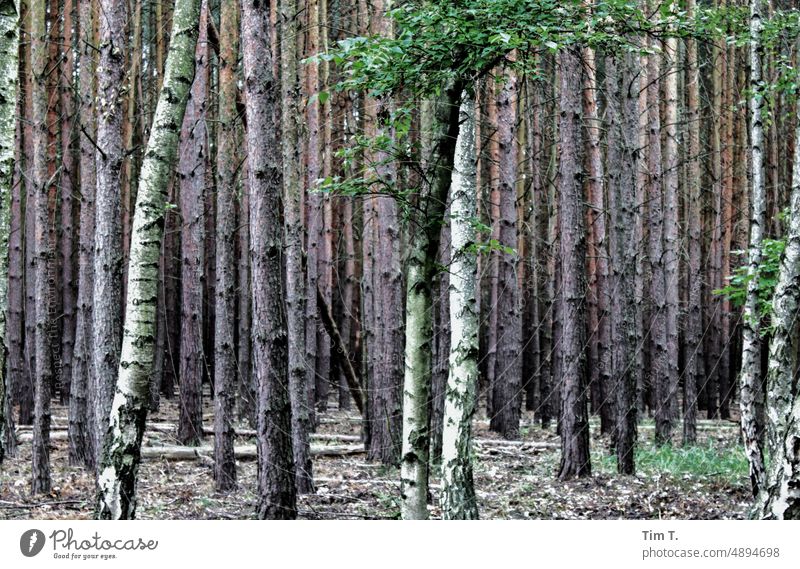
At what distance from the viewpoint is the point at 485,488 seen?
1026cm

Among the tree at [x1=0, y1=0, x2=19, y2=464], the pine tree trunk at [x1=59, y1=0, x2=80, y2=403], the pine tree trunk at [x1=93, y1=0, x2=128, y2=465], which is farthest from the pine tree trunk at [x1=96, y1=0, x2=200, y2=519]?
the pine tree trunk at [x1=59, y1=0, x2=80, y2=403]

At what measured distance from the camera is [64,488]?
939cm

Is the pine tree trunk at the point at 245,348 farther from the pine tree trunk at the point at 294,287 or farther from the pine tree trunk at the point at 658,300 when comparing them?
the pine tree trunk at the point at 658,300

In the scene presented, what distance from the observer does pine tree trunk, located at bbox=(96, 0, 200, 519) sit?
583 cm

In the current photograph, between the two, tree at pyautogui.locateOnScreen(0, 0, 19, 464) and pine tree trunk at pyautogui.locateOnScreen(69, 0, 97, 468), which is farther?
pine tree trunk at pyautogui.locateOnScreen(69, 0, 97, 468)

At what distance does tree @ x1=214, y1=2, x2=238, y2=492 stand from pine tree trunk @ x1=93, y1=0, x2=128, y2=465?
4.49 feet

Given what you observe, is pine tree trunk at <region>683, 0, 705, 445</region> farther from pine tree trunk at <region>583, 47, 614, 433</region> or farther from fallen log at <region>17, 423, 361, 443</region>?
fallen log at <region>17, 423, 361, 443</region>

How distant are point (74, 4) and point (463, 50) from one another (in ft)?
56.9

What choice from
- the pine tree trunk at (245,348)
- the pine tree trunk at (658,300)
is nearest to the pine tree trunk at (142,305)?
the pine tree trunk at (658,300)

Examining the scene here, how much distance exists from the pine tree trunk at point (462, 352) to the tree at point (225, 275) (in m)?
3.18

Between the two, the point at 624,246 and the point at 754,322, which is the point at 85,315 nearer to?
the point at 624,246

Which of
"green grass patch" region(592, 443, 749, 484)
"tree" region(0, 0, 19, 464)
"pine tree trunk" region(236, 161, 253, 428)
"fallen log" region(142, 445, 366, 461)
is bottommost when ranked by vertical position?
"green grass patch" region(592, 443, 749, 484)

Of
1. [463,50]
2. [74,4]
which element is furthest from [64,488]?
[74,4]

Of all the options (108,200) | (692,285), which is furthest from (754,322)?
(692,285)
